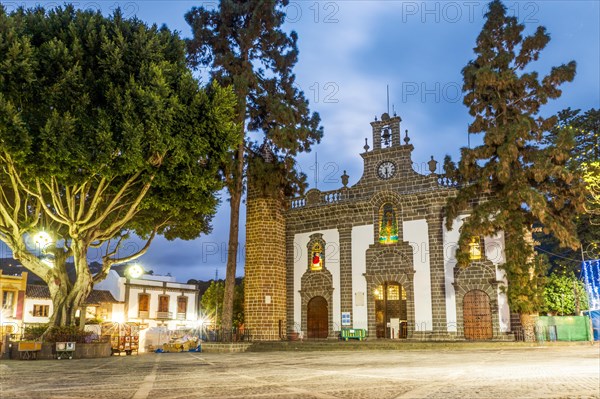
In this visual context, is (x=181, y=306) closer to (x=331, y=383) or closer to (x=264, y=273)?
(x=264, y=273)

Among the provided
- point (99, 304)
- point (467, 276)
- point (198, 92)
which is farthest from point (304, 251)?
point (99, 304)

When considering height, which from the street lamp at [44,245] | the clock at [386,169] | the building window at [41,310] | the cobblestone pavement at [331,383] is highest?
the clock at [386,169]

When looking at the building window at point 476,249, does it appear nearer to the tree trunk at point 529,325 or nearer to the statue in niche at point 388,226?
the tree trunk at point 529,325

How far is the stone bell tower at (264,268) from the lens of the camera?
78.8 ft

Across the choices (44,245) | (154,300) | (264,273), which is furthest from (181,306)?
(44,245)

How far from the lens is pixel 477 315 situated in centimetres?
2097

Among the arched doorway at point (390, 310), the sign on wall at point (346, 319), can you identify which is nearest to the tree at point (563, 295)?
the arched doorway at point (390, 310)

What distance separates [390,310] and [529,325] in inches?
239

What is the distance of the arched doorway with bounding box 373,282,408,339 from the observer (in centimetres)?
2291

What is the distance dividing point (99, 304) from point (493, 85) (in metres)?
26.4

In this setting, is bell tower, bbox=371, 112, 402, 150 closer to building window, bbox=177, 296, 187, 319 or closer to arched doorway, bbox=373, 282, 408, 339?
arched doorway, bbox=373, 282, 408, 339

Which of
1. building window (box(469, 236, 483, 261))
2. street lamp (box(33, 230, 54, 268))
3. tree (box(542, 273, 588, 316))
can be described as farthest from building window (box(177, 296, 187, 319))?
tree (box(542, 273, 588, 316))

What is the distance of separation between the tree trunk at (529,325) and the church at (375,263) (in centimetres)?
108

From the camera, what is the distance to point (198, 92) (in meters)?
14.4
